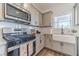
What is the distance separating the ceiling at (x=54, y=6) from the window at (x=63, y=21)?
90 millimetres

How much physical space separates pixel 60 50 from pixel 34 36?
0.38 m

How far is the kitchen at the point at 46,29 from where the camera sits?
963 millimetres

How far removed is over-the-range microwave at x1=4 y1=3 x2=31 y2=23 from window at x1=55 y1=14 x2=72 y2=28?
0.36 meters

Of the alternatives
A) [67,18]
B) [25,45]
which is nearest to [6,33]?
[25,45]

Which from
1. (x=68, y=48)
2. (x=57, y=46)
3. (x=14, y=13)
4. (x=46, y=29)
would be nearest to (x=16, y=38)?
(x=14, y=13)

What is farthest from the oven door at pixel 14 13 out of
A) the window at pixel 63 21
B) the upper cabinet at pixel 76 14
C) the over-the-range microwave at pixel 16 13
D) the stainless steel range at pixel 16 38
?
the upper cabinet at pixel 76 14

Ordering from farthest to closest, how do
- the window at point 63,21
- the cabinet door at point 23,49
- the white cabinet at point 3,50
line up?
the window at point 63,21, the cabinet door at point 23,49, the white cabinet at point 3,50

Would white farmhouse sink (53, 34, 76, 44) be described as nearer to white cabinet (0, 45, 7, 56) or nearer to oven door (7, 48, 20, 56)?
oven door (7, 48, 20, 56)

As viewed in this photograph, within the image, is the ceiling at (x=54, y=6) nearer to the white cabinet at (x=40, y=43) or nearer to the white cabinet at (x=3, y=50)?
the white cabinet at (x=40, y=43)

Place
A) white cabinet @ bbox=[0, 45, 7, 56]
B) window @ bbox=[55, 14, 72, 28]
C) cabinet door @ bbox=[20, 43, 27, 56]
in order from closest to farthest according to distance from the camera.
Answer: white cabinet @ bbox=[0, 45, 7, 56]
cabinet door @ bbox=[20, 43, 27, 56]
window @ bbox=[55, 14, 72, 28]

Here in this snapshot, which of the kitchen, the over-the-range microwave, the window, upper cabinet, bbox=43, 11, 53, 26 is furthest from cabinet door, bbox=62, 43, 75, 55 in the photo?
the over-the-range microwave

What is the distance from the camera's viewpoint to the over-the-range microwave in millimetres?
839

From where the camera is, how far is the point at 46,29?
1.08m

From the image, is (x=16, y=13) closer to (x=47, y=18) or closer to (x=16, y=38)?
(x=16, y=38)
